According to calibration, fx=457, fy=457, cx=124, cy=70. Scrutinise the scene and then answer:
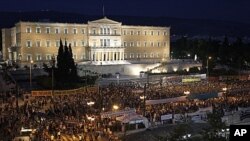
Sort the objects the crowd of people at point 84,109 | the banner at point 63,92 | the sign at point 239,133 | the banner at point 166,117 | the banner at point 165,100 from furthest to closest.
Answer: the banner at point 63,92 < the banner at point 165,100 < the banner at point 166,117 < the crowd of people at point 84,109 < the sign at point 239,133

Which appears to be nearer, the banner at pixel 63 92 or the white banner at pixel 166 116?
the white banner at pixel 166 116

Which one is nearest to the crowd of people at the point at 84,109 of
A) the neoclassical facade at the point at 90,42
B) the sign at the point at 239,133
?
the sign at the point at 239,133

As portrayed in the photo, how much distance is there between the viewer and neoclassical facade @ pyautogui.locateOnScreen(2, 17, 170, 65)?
65.3 m

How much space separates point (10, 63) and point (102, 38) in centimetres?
1438

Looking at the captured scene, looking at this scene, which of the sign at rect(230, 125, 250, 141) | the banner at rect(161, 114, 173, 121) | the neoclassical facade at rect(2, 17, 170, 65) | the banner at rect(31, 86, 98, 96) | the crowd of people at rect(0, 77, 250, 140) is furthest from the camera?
the neoclassical facade at rect(2, 17, 170, 65)

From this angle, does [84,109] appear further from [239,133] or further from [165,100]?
[239,133]

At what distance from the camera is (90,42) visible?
229ft

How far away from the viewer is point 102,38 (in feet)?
231

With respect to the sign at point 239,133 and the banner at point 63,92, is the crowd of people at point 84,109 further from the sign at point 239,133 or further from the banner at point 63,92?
the sign at point 239,133

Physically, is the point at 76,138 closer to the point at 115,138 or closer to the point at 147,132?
the point at 115,138

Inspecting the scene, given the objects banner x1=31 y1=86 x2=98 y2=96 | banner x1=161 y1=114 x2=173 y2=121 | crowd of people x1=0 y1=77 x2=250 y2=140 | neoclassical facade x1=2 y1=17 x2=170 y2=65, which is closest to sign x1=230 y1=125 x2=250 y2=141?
crowd of people x1=0 y1=77 x2=250 y2=140

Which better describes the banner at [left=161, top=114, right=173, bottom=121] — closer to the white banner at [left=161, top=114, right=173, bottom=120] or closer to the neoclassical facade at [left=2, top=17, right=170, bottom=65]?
the white banner at [left=161, top=114, right=173, bottom=120]

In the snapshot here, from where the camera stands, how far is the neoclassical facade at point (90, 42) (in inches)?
2571

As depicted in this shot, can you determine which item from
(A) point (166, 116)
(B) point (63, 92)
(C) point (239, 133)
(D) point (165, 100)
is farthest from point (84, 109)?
(C) point (239, 133)
